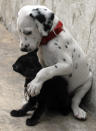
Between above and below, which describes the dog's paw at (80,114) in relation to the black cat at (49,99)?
below

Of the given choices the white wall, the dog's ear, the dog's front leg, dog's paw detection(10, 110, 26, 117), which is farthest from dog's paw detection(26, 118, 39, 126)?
A: the dog's ear

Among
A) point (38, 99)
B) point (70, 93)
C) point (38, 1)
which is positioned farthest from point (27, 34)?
point (38, 1)

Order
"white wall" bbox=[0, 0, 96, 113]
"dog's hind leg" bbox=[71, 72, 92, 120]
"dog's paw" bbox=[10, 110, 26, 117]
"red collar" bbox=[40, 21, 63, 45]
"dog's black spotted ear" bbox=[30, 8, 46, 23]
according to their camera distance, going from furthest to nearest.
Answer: "white wall" bbox=[0, 0, 96, 113] → "dog's hind leg" bbox=[71, 72, 92, 120] → "dog's paw" bbox=[10, 110, 26, 117] → "red collar" bbox=[40, 21, 63, 45] → "dog's black spotted ear" bbox=[30, 8, 46, 23]

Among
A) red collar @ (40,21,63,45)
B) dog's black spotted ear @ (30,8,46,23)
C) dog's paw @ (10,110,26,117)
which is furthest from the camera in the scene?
dog's paw @ (10,110,26,117)

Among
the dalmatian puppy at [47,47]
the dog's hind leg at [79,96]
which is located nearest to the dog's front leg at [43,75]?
the dalmatian puppy at [47,47]

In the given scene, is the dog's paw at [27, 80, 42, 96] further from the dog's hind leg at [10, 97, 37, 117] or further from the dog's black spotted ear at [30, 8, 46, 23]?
the dog's black spotted ear at [30, 8, 46, 23]

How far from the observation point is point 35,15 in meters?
2.44

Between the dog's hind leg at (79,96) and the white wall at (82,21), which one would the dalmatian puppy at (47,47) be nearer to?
the dog's hind leg at (79,96)

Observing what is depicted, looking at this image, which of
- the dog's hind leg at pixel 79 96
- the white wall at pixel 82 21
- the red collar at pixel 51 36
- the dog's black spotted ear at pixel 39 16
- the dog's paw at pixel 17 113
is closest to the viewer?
the dog's black spotted ear at pixel 39 16

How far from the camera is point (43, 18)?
244 cm

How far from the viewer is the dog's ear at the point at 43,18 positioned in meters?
2.44

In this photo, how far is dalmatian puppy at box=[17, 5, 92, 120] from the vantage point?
8.05ft

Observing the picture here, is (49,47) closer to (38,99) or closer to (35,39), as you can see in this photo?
(35,39)

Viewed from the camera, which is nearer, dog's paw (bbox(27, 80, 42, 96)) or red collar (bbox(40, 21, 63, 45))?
dog's paw (bbox(27, 80, 42, 96))
